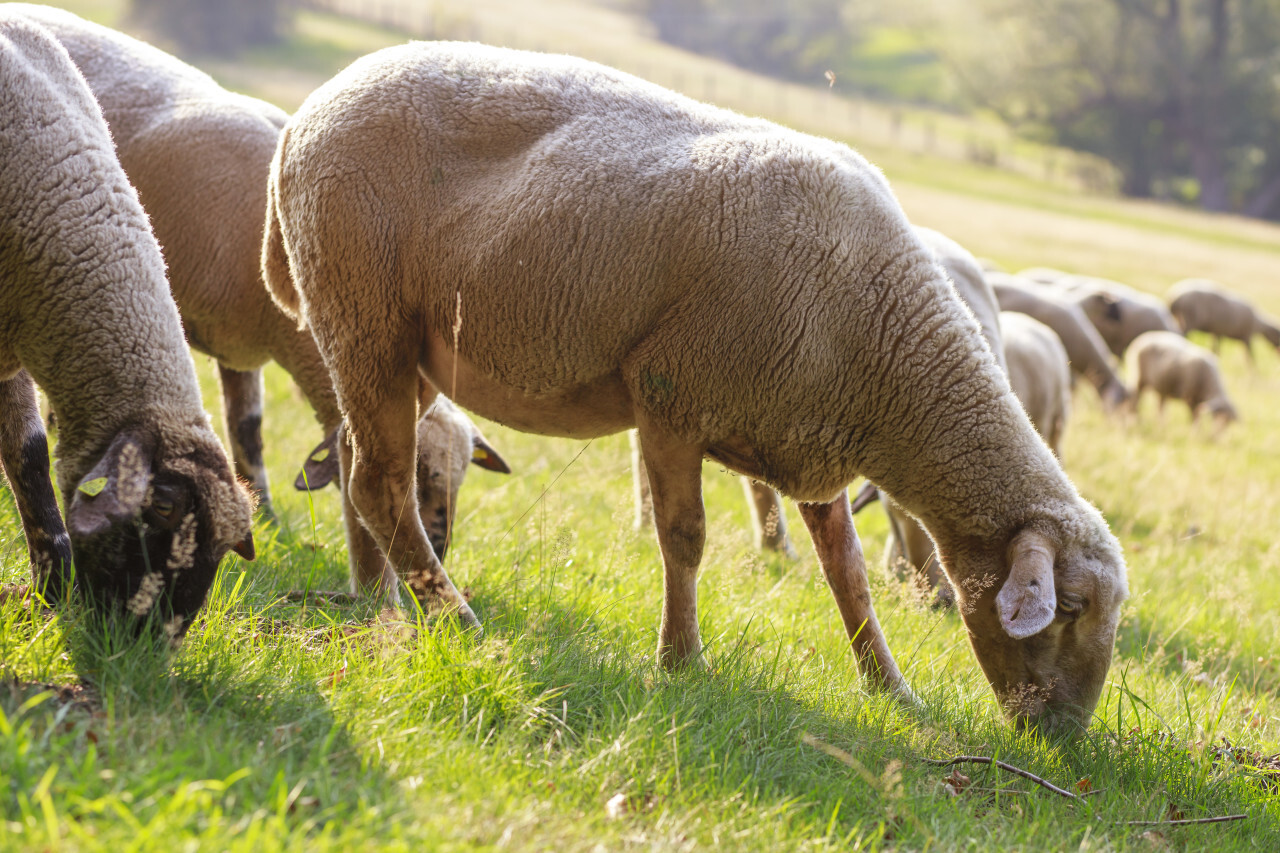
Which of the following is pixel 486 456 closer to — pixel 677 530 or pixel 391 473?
pixel 391 473

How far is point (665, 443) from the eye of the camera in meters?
3.80

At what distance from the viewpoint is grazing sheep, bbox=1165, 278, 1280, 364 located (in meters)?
21.0

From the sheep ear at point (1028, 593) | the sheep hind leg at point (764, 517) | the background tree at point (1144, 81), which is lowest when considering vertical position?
the sheep hind leg at point (764, 517)

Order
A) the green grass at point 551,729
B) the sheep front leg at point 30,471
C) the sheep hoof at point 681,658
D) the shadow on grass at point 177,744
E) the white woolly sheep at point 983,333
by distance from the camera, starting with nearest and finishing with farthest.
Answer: the shadow on grass at point 177,744 → the green grass at point 551,729 → the sheep front leg at point 30,471 → the sheep hoof at point 681,658 → the white woolly sheep at point 983,333

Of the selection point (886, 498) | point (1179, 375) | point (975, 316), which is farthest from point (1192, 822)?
point (1179, 375)

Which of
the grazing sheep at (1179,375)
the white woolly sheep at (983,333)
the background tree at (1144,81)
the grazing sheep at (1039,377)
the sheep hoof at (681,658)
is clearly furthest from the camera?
the background tree at (1144,81)

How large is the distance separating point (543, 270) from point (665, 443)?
73cm

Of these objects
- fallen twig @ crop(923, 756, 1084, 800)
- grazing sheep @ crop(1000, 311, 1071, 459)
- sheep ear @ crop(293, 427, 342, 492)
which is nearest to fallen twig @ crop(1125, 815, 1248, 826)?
fallen twig @ crop(923, 756, 1084, 800)

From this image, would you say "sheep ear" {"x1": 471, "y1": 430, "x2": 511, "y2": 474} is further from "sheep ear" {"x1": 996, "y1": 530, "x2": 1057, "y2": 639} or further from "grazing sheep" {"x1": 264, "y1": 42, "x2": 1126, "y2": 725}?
"sheep ear" {"x1": 996, "y1": 530, "x2": 1057, "y2": 639}

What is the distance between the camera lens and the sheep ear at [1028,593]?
331cm

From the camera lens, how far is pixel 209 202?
5.39 m

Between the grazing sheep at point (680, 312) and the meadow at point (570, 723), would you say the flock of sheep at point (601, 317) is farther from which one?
the meadow at point (570, 723)

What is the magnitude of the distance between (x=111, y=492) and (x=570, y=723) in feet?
4.59

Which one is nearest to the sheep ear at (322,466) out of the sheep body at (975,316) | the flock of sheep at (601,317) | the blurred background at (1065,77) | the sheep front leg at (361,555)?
the sheep front leg at (361,555)
